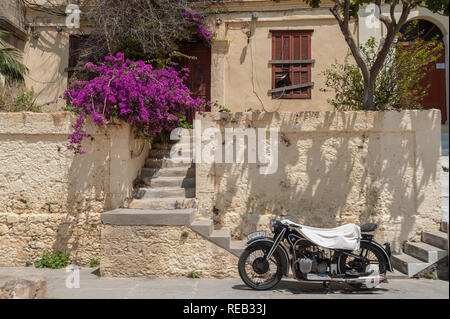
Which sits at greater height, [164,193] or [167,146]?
[167,146]

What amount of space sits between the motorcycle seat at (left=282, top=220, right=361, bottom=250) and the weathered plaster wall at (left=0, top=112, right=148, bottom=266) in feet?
10.4

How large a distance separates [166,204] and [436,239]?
4297 millimetres

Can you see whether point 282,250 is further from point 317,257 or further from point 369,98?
point 369,98

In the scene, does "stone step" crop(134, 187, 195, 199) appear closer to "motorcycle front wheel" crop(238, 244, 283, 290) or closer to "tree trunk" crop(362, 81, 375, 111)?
"motorcycle front wheel" crop(238, 244, 283, 290)

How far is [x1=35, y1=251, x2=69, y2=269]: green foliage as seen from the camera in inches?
244

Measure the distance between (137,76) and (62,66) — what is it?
457 centimetres

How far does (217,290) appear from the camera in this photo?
16.5 ft

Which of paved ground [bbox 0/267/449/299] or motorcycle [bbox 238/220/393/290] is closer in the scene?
paved ground [bbox 0/267/449/299]

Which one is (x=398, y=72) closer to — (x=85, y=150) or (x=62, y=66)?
(x=85, y=150)

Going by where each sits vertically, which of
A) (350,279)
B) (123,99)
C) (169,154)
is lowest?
(350,279)

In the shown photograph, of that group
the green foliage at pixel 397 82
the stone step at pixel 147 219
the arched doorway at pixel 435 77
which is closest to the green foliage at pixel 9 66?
the stone step at pixel 147 219

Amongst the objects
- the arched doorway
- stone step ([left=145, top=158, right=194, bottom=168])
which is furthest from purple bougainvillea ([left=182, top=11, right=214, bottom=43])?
the arched doorway

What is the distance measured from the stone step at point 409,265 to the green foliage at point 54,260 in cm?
540

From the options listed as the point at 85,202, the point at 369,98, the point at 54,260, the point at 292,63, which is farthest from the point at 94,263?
the point at 292,63
